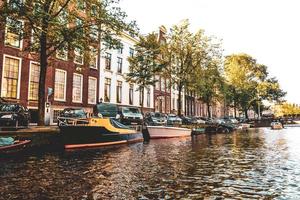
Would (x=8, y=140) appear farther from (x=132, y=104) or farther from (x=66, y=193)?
(x=132, y=104)

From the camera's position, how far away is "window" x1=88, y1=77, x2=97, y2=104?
120ft

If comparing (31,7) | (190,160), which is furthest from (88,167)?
(31,7)

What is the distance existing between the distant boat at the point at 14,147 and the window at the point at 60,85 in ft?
52.1

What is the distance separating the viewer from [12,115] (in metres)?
18.7

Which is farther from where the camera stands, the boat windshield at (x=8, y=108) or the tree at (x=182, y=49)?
the tree at (x=182, y=49)

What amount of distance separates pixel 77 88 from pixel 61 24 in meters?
15.1

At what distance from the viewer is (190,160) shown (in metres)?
14.7

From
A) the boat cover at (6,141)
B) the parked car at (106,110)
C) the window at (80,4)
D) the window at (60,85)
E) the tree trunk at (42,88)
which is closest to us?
the boat cover at (6,141)

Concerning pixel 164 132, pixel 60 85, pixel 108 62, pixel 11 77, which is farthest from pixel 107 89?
pixel 11 77

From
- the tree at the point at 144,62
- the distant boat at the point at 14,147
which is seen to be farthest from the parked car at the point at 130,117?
the distant boat at the point at 14,147

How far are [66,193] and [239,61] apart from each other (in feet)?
237

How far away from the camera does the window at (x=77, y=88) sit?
33934 millimetres

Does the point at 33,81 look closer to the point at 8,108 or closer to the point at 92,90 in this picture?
the point at 92,90

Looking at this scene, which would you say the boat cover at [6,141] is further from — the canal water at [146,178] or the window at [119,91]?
the window at [119,91]
